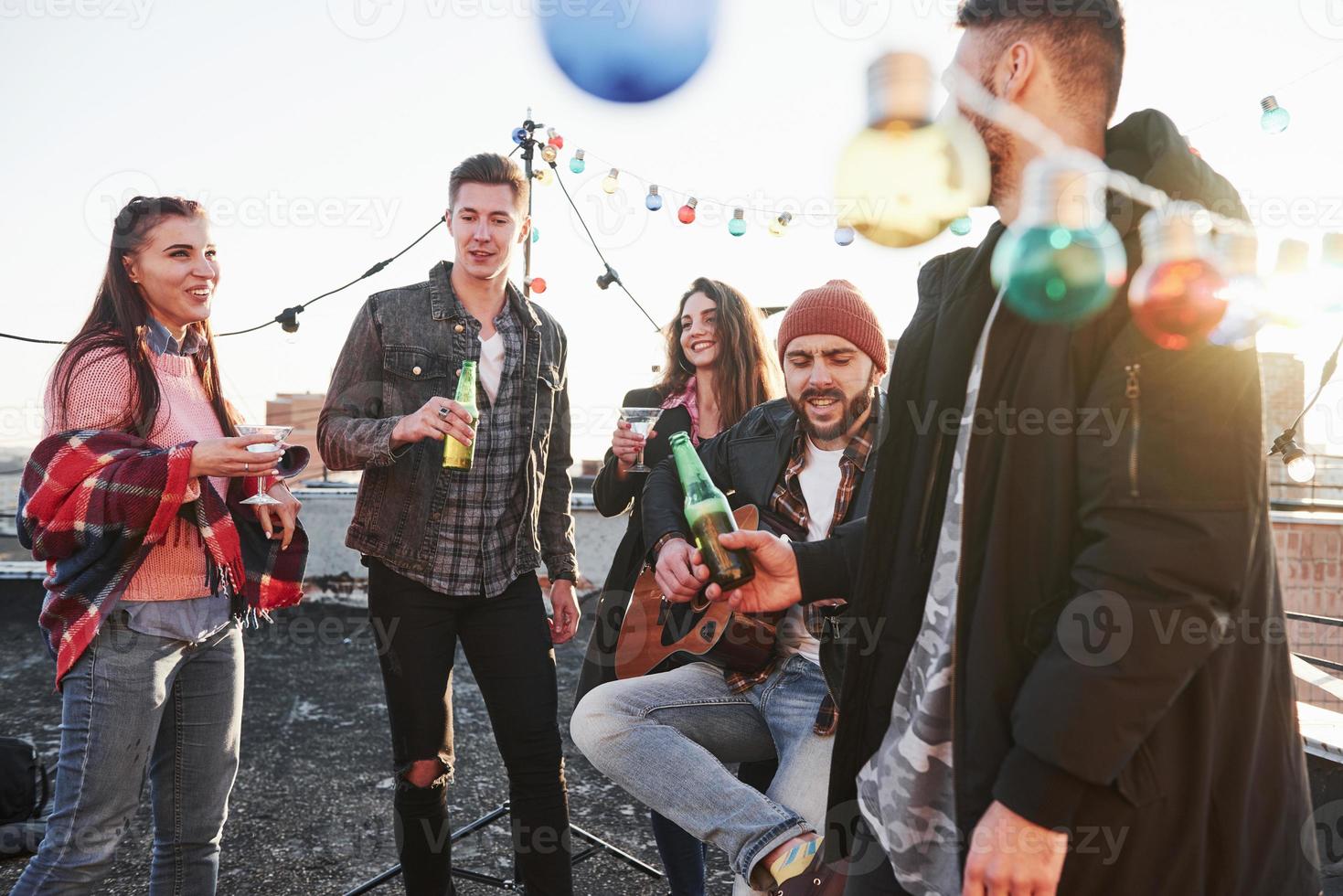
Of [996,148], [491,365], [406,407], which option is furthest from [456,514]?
[996,148]

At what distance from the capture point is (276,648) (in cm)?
698

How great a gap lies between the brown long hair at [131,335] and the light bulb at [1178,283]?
2.33m

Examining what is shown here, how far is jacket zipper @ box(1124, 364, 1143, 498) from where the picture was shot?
46.1 inches

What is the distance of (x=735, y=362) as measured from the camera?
12.4 ft

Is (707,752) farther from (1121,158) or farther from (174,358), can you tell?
(174,358)

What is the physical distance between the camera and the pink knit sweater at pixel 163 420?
7.30 ft

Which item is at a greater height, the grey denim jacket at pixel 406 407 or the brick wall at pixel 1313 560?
the grey denim jacket at pixel 406 407

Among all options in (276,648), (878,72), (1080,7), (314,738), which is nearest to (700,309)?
(878,72)

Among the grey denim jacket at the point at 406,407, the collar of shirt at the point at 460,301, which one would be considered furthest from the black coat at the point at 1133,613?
the collar of shirt at the point at 460,301

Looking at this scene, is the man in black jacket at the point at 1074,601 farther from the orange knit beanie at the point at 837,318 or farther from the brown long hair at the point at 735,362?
the brown long hair at the point at 735,362

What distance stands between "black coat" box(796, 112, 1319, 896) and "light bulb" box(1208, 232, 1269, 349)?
3cm

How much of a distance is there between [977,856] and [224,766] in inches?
83.3

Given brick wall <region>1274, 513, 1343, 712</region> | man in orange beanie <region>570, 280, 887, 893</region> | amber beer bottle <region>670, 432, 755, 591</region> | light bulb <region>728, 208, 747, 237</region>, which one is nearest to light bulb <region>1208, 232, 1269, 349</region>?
amber beer bottle <region>670, 432, 755, 591</region>

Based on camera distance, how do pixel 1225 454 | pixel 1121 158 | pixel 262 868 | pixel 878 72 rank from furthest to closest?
pixel 262 868 < pixel 878 72 < pixel 1121 158 < pixel 1225 454
